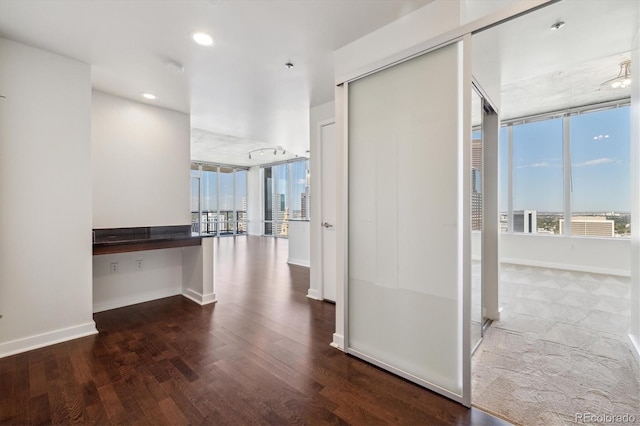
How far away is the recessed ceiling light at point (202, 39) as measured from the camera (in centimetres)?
241

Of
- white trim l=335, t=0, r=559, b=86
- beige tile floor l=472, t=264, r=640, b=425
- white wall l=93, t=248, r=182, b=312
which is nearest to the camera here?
white trim l=335, t=0, r=559, b=86

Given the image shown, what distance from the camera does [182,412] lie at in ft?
5.74

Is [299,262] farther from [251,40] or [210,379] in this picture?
[251,40]

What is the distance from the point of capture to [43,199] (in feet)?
8.68

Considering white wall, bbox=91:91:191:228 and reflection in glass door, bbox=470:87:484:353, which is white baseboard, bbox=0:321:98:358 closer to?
white wall, bbox=91:91:191:228

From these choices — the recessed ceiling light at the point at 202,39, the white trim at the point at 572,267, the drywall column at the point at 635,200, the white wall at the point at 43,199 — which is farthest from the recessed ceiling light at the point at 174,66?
the white trim at the point at 572,267

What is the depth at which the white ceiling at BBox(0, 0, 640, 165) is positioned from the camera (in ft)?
6.97

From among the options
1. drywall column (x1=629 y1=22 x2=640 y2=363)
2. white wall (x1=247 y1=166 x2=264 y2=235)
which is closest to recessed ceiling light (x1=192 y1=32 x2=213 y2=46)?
drywall column (x1=629 y1=22 x2=640 y2=363)

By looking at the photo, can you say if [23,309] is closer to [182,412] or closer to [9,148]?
[9,148]

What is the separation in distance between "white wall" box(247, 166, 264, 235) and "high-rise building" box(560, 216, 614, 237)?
32.4ft

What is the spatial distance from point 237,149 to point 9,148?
626cm

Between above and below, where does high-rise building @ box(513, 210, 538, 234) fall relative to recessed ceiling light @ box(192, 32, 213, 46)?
below

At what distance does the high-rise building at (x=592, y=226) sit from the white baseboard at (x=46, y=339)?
Answer: 788 centimetres

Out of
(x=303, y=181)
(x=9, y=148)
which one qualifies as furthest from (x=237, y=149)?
(x=9, y=148)
